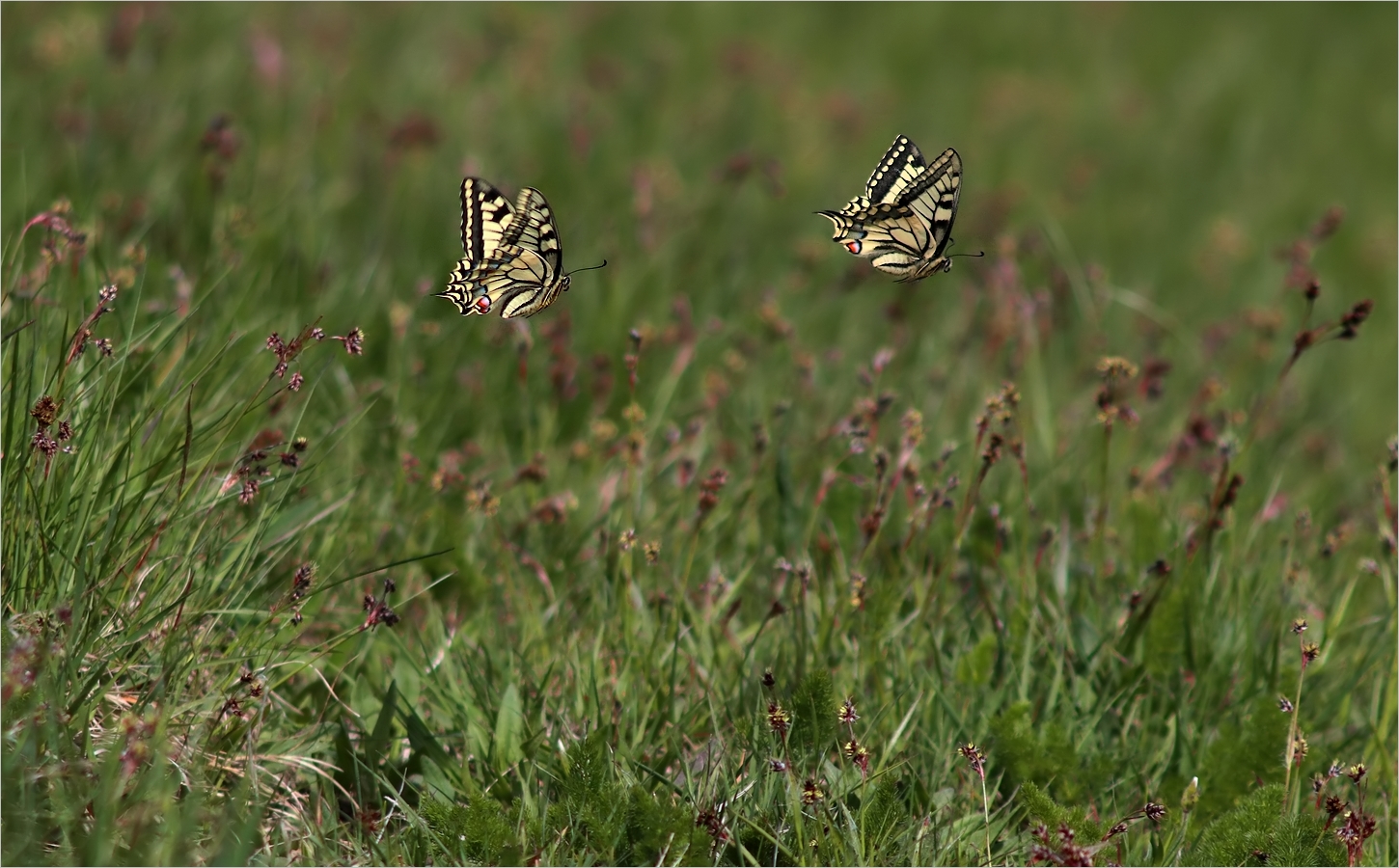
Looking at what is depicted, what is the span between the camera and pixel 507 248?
3039 mm

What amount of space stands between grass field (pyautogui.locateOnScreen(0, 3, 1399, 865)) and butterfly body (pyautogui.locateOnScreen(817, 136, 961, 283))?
20.7 inches

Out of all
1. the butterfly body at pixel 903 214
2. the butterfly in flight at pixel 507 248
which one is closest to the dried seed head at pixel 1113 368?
the butterfly body at pixel 903 214

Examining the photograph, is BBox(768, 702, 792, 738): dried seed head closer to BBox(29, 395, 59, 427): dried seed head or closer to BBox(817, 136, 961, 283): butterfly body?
BBox(817, 136, 961, 283): butterfly body

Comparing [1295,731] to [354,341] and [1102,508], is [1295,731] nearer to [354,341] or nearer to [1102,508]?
[1102,508]

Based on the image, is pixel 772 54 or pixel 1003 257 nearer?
pixel 1003 257

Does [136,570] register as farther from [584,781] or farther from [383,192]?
[383,192]

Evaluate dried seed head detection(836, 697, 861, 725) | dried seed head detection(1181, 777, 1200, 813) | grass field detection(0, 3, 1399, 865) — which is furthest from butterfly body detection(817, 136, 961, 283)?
dried seed head detection(1181, 777, 1200, 813)

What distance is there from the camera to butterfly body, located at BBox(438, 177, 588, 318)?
2977mm

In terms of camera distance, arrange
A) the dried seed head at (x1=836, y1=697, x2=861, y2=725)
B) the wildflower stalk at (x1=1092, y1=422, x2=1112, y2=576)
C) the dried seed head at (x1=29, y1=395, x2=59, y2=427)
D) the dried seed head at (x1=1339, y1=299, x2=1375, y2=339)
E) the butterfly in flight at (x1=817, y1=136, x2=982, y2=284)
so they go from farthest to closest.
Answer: the wildflower stalk at (x1=1092, y1=422, x2=1112, y2=576)
the dried seed head at (x1=1339, y1=299, x2=1375, y2=339)
the butterfly in flight at (x1=817, y1=136, x2=982, y2=284)
the dried seed head at (x1=836, y1=697, x2=861, y2=725)
the dried seed head at (x1=29, y1=395, x2=59, y2=427)

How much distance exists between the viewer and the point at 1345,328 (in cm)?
354

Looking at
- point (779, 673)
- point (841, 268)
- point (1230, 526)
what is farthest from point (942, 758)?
point (841, 268)

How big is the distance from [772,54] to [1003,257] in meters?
4.71

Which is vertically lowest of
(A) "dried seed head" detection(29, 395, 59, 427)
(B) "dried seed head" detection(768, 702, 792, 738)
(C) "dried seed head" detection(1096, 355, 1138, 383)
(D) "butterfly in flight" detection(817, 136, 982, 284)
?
(B) "dried seed head" detection(768, 702, 792, 738)

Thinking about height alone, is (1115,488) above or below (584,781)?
above
